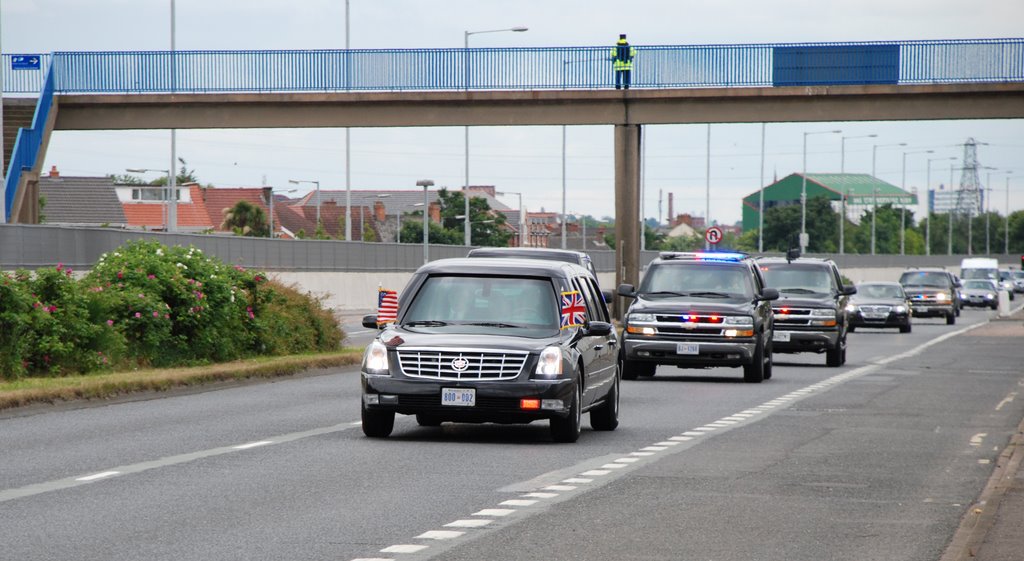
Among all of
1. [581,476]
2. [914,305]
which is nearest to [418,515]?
[581,476]

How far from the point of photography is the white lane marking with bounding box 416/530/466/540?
9.45 meters

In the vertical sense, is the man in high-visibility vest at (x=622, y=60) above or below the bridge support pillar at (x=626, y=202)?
above

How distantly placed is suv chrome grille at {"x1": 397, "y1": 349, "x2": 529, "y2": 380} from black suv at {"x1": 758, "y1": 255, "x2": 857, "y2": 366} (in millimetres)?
16317

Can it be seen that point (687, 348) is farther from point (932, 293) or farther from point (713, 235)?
point (932, 293)

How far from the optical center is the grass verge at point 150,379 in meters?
18.8

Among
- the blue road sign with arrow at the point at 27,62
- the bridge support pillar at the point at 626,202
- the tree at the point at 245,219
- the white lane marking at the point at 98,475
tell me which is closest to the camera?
the white lane marking at the point at 98,475

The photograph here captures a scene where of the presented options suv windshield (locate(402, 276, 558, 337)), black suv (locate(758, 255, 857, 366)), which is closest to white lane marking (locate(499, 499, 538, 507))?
suv windshield (locate(402, 276, 558, 337))

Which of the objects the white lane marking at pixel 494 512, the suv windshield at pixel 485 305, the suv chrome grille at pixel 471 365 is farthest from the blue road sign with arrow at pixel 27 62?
the white lane marking at pixel 494 512

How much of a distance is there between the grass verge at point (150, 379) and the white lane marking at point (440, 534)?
9.48 metres

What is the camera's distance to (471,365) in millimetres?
14797

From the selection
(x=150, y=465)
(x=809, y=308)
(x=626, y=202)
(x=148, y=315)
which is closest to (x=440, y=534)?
(x=150, y=465)

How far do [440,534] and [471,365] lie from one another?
525 centimetres

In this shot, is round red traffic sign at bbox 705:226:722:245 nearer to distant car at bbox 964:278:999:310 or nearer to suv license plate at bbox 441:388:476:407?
distant car at bbox 964:278:999:310

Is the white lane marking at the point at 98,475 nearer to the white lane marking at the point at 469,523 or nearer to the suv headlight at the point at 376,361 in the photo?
the suv headlight at the point at 376,361
